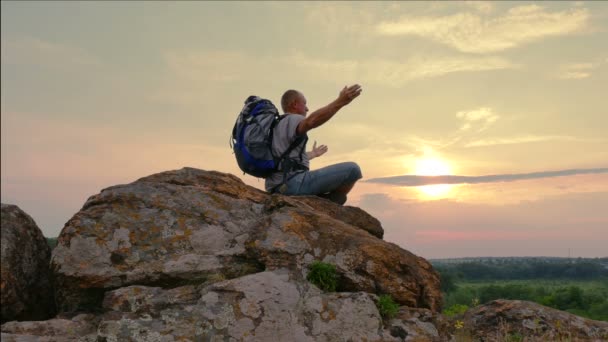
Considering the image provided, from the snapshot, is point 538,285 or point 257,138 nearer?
point 257,138

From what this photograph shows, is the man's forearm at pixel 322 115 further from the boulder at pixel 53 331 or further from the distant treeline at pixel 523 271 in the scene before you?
the distant treeline at pixel 523 271

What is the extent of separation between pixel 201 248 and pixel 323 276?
6.80 ft

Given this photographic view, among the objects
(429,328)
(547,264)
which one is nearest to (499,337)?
(429,328)

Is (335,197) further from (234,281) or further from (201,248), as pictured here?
(234,281)

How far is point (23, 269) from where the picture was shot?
9836 millimetres

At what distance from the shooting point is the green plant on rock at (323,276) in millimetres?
8992

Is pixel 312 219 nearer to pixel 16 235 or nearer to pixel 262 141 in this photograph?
pixel 262 141

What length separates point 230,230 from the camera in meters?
9.93

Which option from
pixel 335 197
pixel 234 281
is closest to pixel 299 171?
pixel 335 197

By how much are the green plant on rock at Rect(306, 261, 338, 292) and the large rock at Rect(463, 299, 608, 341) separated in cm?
289

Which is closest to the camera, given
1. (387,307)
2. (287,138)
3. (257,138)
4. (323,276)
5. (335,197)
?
→ (387,307)

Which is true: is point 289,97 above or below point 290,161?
above

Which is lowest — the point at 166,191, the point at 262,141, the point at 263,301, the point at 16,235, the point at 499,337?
the point at 499,337

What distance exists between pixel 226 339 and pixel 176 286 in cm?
164
